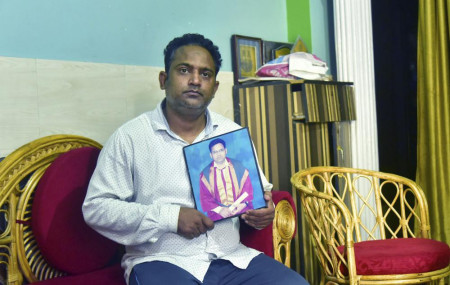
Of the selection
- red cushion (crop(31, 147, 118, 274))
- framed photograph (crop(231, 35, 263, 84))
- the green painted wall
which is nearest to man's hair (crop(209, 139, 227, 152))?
red cushion (crop(31, 147, 118, 274))

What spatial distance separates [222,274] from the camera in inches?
67.6

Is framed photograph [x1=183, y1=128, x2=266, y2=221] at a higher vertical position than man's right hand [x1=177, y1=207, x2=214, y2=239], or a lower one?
higher

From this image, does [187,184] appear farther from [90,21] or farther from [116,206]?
[90,21]

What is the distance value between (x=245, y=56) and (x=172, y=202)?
1498 mm

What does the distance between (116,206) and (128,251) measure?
0.21 meters

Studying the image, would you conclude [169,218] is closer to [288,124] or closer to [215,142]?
[215,142]

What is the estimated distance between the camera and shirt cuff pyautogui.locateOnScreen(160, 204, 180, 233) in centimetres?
162

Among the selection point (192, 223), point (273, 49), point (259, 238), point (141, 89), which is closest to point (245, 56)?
point (273, 49)

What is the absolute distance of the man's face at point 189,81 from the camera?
1.83m

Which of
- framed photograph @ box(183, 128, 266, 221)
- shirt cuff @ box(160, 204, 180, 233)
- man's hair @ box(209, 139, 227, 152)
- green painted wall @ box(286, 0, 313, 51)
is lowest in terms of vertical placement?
shirt cuff @ box(160, 204, 180, 233)

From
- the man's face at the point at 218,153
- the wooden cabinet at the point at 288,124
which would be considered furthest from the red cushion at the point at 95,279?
the wooden cabinet at the point at 288,124

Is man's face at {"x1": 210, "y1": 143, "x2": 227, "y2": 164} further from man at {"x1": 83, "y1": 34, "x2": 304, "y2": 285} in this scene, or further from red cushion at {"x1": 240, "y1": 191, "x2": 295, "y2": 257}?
red cushion at {"x1": 240, "y1": 191, "x2": 295, "y2": 257}

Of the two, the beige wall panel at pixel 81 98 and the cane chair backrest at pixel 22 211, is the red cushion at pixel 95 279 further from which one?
the beige wall panel at pixel 81 98

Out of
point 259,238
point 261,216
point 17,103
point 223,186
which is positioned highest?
point 17,103
